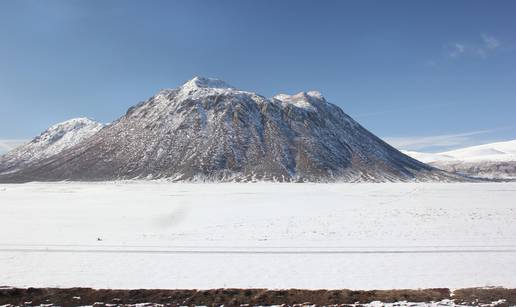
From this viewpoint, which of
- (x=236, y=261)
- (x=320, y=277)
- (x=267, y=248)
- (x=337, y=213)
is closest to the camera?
(x=320, y=277)

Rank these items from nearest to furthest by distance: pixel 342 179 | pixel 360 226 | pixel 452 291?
pixel 452 291
pixel 360 226
pixel 342 179

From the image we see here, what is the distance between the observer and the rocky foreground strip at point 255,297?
15297 millimetres

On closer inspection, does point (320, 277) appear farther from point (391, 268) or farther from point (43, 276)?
point (43, 276)

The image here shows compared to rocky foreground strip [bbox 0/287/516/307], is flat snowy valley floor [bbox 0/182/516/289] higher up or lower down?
higher up

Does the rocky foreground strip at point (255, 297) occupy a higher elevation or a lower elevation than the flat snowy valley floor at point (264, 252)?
lower

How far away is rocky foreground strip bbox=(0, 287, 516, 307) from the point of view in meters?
15.3

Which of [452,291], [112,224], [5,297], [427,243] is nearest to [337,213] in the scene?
[427,243]

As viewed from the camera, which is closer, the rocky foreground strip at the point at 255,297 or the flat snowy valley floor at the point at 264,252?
the rocky foreground strip at the point at 255,297

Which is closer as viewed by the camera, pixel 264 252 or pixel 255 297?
pixel 255 297

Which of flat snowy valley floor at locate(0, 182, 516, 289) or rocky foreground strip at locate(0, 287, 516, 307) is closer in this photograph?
rocky foreground strip at locate(0, 287, 516, 307)

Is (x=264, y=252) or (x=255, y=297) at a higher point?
(x=264, y=252)

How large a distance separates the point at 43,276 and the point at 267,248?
1158 centimetres

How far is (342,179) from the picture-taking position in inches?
7387

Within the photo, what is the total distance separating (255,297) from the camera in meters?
16.0
